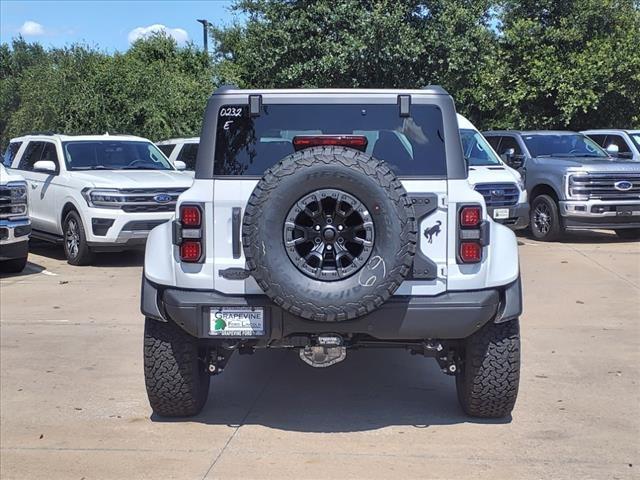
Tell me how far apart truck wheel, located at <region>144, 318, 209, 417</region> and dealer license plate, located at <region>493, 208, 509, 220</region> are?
8286 mm

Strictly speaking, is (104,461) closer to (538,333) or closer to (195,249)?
(195,249)

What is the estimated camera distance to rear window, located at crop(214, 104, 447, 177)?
508 cm

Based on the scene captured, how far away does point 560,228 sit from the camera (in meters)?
14.5

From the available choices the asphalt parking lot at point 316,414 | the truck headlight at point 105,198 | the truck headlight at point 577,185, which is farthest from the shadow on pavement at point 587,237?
the truck headlight at point 105,198

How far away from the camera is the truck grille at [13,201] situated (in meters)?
10.8

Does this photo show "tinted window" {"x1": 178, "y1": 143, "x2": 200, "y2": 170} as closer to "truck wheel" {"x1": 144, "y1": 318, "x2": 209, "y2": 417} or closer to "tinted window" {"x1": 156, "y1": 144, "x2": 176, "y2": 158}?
"tinted window" {"x1": 156, "y1": 144, "x2": 176, "y2": 158}

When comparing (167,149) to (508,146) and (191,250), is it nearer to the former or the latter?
(508,146)

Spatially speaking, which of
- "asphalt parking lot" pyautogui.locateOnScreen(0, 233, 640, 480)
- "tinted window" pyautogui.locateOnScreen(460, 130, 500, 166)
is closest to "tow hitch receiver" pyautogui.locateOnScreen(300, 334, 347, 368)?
"asphalt parking lot" pyautogui.locateOnScreen(0, 233, 640, 480)

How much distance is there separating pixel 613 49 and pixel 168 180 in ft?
45.6

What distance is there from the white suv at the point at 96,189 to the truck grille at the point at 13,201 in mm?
963

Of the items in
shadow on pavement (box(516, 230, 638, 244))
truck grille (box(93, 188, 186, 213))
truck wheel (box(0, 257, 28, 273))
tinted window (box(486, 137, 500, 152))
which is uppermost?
tinted window (box(486, 137, 500, 152))

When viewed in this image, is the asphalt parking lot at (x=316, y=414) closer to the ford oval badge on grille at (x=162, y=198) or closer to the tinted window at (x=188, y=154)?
the ford oval badge on grille at (x=162, y=198)

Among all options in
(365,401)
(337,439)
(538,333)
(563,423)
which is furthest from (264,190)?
(538,333)

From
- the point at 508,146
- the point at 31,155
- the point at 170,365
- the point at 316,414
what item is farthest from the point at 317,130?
the point at 508,146
